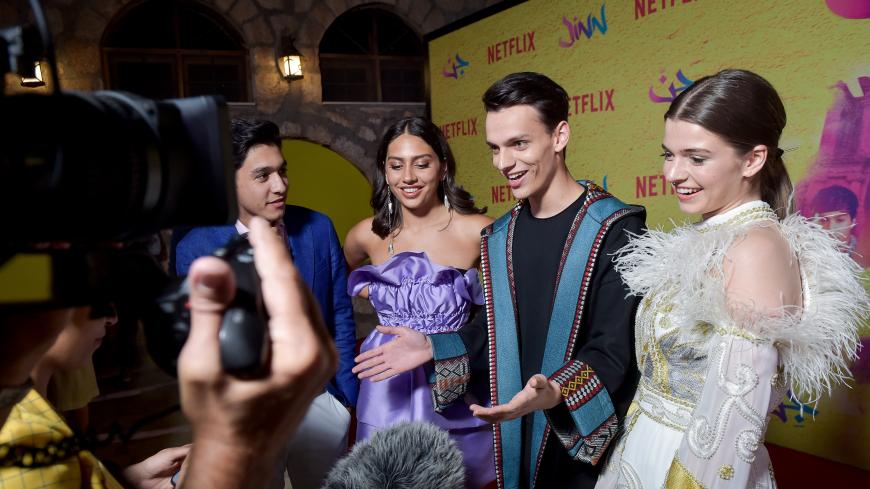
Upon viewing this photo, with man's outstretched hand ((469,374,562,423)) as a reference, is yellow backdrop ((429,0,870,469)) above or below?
above

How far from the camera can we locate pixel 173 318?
1.72 ft

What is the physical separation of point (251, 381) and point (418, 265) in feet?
5.83

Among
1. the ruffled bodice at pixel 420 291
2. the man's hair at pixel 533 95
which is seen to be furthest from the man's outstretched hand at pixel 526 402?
the man's hair at pixel 533 95

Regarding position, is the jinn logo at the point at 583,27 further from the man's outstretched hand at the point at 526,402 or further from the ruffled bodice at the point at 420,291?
the man's outstretched hand at the point at 526,402

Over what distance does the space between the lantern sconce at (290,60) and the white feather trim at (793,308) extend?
17.4ft

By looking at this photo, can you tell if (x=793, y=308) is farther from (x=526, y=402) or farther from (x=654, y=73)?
(x=654, y=73)

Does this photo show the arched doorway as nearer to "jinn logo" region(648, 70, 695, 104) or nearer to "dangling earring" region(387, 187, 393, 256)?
"jinn logo" region(648, 70, 695, 104)

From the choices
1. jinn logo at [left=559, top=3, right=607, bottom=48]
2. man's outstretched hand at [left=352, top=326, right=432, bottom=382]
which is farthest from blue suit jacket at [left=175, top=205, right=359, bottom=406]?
jinn logo at [left=559, top=3, right=607, bottom=48]

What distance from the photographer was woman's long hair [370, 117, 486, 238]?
7.78ft

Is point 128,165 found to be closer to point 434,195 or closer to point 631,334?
point 631,334

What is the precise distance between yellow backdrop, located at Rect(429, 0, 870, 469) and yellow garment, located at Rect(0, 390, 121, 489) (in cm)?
183

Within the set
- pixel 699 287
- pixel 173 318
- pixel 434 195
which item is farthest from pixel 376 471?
pixel 434 195

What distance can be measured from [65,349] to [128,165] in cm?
67

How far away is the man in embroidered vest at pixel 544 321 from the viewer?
61.3 inches
